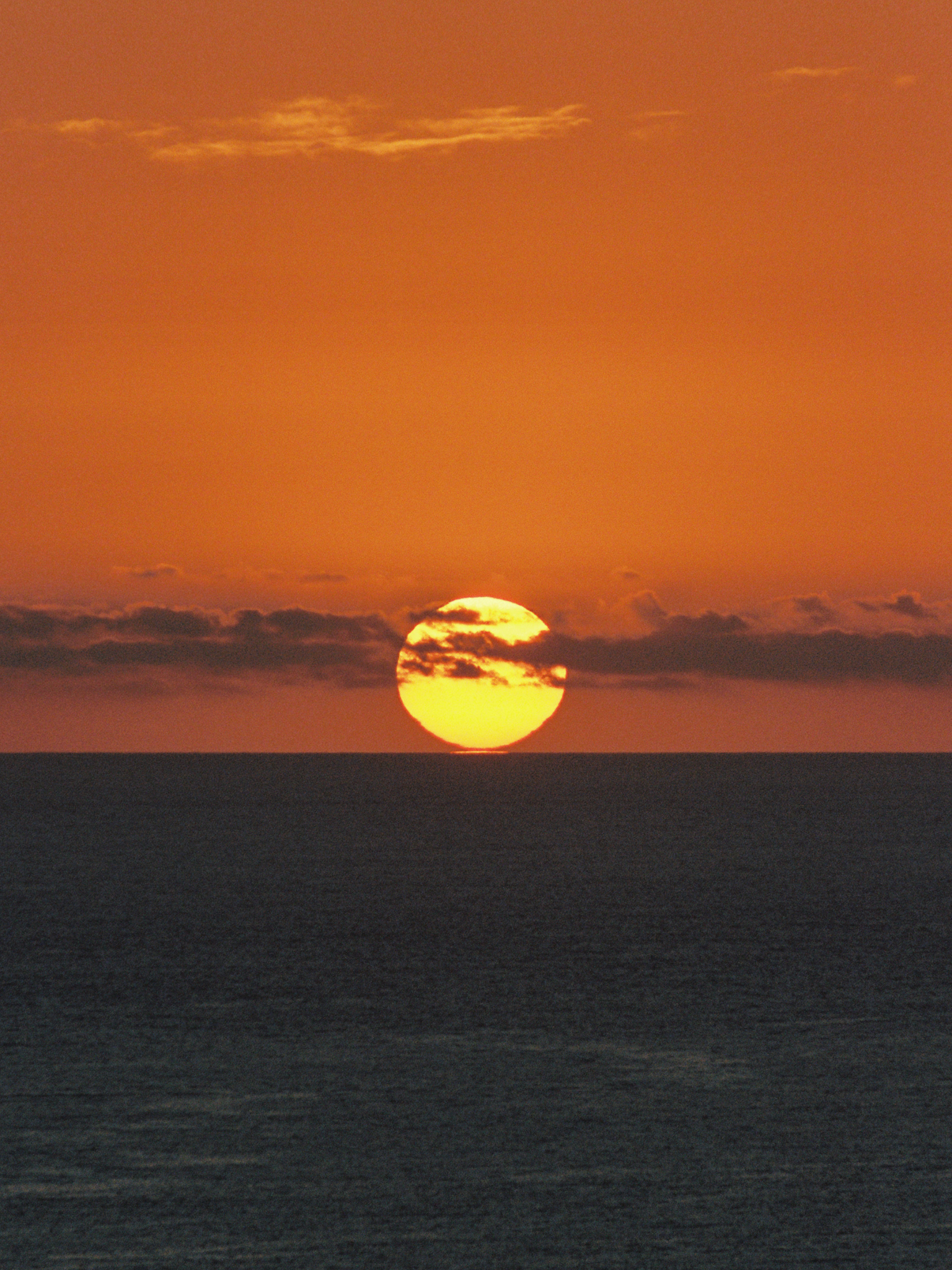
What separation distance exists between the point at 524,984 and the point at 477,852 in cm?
5415

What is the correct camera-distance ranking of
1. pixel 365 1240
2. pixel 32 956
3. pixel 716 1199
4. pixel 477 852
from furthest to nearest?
Result: pixel 477 852 < pixel 32 956 < pixel 716 1199 < pixel 365 1240

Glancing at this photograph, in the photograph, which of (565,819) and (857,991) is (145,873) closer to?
(857,991)

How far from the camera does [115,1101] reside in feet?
77.2

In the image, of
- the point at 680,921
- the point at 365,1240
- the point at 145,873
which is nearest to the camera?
the point at 365,1240

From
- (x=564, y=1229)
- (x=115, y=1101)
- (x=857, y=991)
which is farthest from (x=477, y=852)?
(x=564, y=1229)

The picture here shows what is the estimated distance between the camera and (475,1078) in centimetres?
2530

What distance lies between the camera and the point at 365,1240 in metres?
16.9

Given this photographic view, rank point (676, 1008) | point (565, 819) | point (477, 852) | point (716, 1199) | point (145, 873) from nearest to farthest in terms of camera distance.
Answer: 1. point (716, 1199)
2. point (676, 1008)
3. point (145, 873)
4. point (477, 852)
5. point (565, 819)

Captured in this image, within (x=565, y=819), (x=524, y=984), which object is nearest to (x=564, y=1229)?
(x=524, y=984)

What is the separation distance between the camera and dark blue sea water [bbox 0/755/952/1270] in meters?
17.3

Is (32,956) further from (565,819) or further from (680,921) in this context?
(565,819)

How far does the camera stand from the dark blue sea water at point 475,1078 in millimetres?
17266

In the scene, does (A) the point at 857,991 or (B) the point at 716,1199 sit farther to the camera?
(A) the point at 857,991

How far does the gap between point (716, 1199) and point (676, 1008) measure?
50.1 feet
